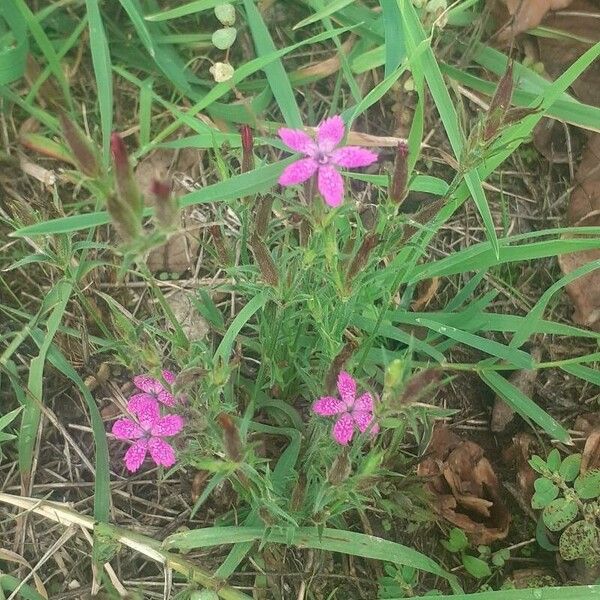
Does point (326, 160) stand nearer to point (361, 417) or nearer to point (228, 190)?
point (228, 190)

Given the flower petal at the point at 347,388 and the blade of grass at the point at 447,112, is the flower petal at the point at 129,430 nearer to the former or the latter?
the flower petal at the point at 347,388

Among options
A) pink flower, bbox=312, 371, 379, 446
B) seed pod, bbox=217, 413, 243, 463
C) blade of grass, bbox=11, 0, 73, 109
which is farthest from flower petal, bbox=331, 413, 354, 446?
blade of grass, bbox=11, 0, 73, 109

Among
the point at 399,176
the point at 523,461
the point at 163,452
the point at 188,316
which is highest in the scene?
the point at 399,176

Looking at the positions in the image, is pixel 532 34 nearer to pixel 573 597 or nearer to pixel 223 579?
pixel 573 597

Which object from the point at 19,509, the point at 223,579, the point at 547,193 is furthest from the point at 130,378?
the point at 547,193

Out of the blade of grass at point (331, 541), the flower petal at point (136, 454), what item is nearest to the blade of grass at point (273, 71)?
the flower petal at point (136, 454)

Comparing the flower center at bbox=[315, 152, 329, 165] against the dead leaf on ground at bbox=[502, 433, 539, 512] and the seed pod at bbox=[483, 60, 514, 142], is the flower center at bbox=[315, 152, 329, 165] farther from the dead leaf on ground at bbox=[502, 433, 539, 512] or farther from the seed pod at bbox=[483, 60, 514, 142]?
the dead leaf on ground at bbox=[502, 433, 539, 512]

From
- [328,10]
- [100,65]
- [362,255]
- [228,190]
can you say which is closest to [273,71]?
[328,10]
